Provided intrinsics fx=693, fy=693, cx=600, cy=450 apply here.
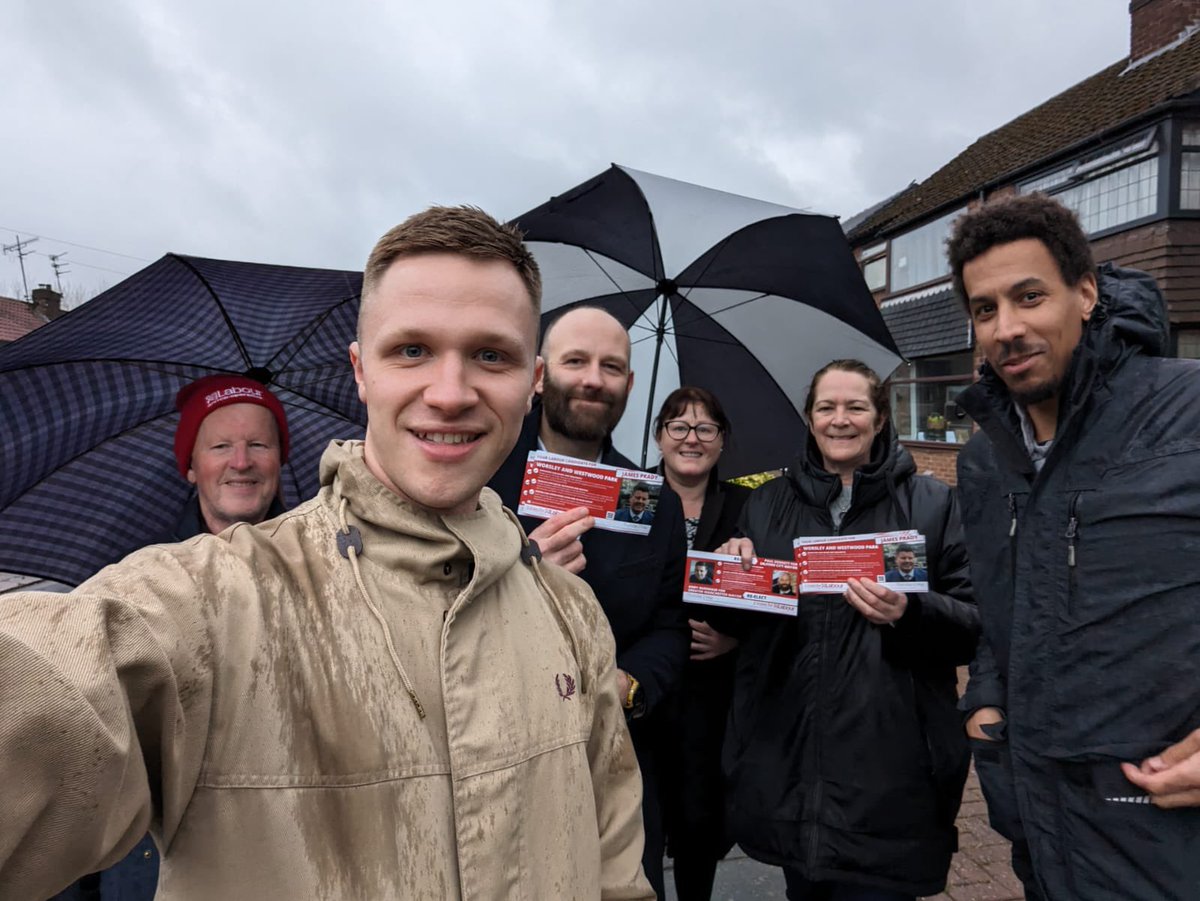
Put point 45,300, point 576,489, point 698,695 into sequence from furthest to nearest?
point 45,300 < point 698,695 < point 576,489

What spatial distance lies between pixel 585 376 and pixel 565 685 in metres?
1.36

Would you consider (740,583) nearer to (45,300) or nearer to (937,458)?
(937,458)

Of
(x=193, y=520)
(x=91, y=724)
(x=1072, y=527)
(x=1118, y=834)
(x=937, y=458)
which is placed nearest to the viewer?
(x=91, y=724)

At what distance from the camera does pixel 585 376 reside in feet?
7.95

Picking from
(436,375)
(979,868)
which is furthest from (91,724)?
(979,868)

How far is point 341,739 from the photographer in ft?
3.08

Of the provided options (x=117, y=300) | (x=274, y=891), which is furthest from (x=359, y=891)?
(x=117, y=300)

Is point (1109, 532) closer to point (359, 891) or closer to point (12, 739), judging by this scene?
point (359, 891)

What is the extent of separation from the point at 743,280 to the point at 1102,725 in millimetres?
2448

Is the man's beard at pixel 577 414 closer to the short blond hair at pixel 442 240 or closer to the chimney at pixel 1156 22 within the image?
the short blond hair at pixel 442 240

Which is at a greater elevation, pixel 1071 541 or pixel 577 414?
pixel 577 414

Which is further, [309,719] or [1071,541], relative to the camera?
[1071,541]

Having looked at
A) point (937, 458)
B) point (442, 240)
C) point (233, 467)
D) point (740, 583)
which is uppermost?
point (442, 240)

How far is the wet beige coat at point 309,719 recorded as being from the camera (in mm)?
700
